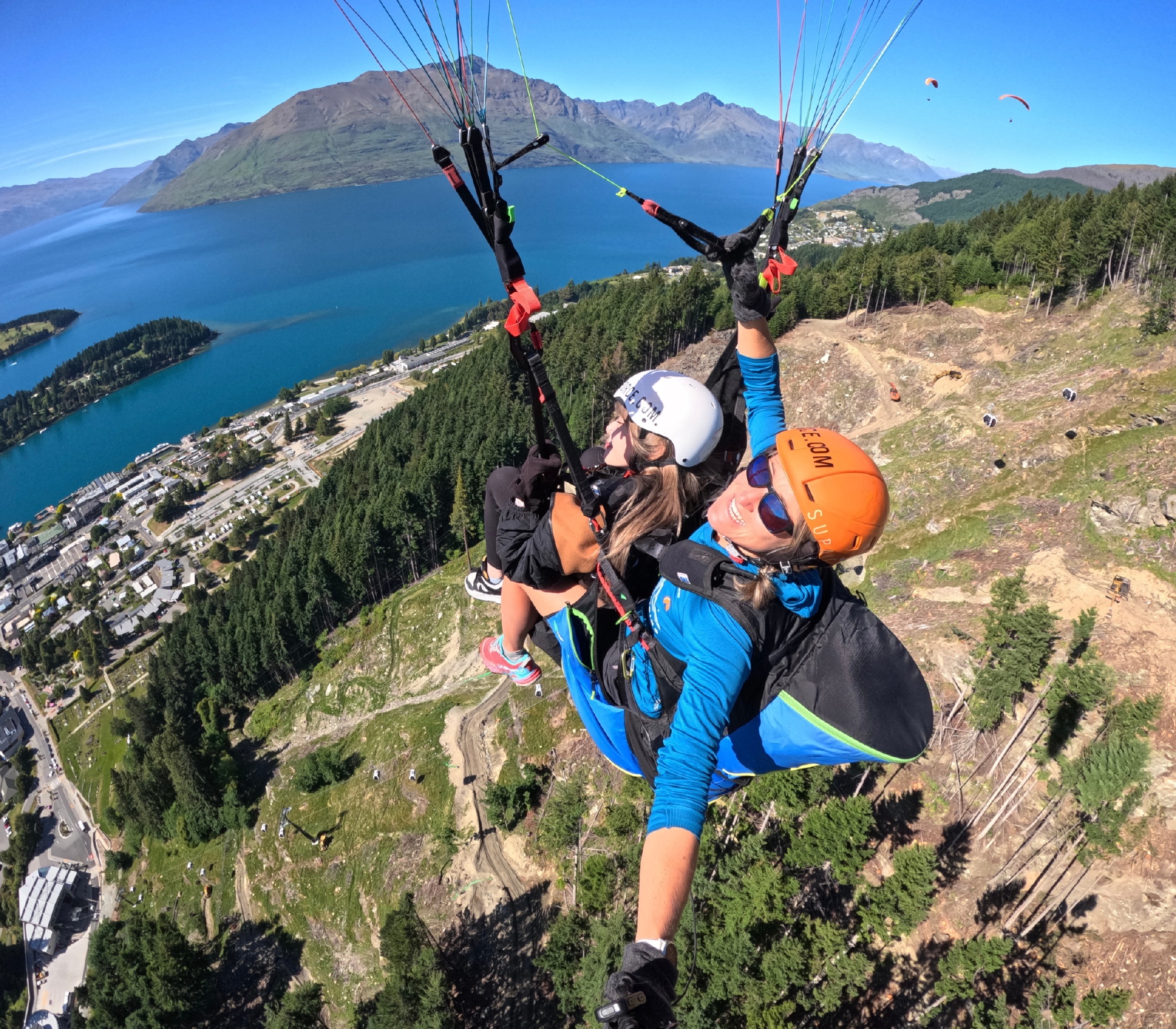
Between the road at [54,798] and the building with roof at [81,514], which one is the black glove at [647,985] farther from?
the building with roof at [81,514]

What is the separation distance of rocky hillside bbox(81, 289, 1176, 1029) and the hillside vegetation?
90 mm

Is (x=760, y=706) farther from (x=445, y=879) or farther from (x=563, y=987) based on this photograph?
(x=445, y=879)

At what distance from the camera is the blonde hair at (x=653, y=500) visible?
13.6ft

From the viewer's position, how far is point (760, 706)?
139 inches

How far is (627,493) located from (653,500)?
0.69 feet

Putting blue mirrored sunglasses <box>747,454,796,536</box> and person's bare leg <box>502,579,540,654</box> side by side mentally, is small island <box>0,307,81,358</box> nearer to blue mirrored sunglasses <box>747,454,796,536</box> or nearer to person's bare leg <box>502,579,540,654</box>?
person's bare leg <box>502,579,540,654</box>

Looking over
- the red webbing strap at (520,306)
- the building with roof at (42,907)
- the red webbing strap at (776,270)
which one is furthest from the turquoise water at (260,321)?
the red webbing strap at (520,306)

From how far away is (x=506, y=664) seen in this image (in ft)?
24.8

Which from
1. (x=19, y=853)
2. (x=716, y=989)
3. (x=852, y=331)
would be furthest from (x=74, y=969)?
(x=852, y=331)

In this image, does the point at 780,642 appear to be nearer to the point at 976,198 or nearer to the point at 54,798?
the point at 54,798

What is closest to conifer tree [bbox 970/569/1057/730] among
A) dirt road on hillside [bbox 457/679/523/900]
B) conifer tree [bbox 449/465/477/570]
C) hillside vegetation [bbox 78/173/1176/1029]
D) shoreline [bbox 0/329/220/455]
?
hillside vegetation [bbox 78/173/1176/1029]

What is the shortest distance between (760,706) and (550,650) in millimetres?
2983

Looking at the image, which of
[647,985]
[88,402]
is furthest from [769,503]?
[88,402]

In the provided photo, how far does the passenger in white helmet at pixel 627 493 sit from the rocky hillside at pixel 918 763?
34.2ft
